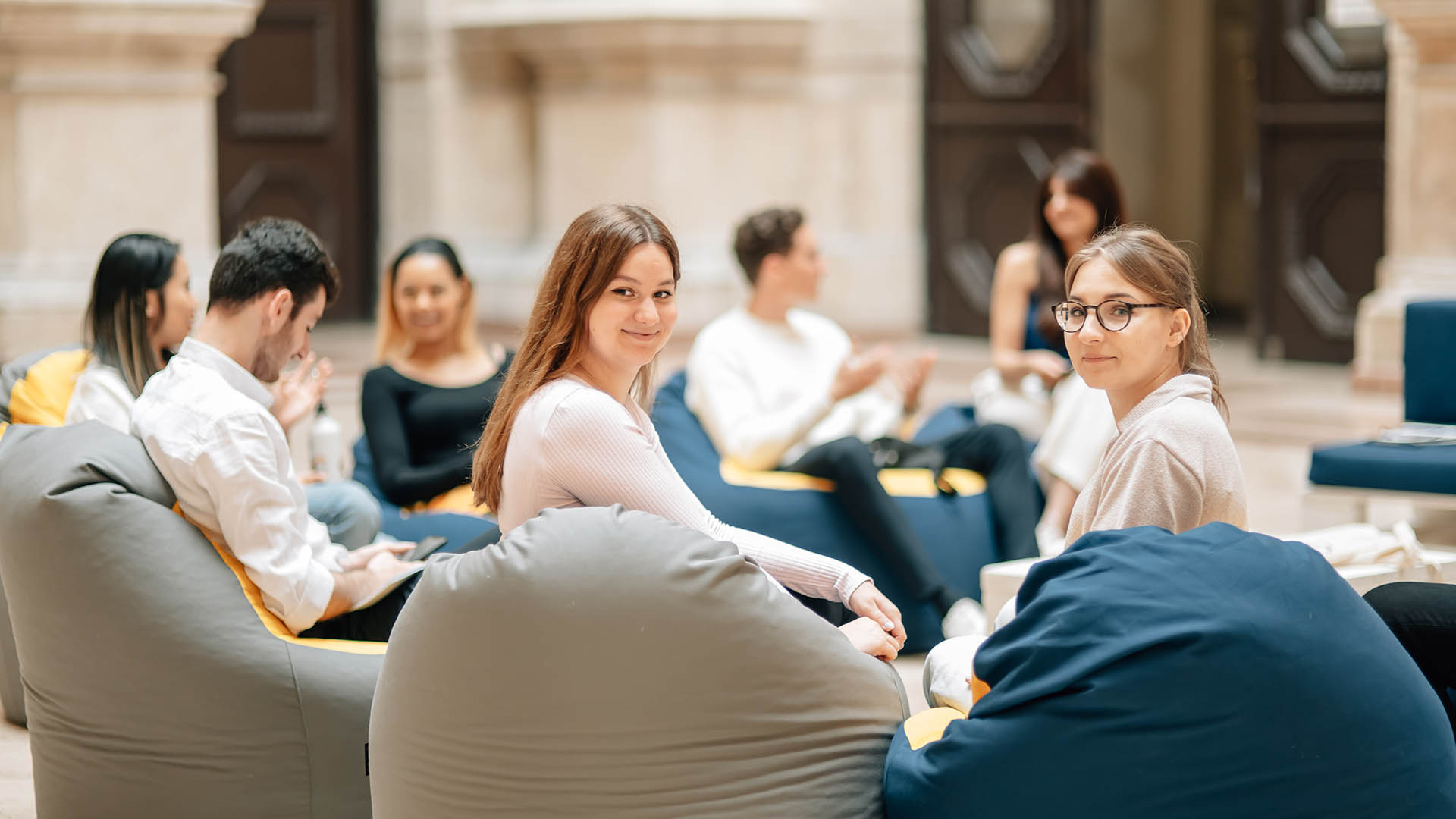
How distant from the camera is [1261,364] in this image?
9.80 m

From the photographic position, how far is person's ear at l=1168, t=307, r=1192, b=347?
9.16ft

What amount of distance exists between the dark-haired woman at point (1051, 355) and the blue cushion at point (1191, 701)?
248cm

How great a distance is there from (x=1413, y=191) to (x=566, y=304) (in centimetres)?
691

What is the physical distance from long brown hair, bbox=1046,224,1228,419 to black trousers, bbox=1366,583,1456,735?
526 mm

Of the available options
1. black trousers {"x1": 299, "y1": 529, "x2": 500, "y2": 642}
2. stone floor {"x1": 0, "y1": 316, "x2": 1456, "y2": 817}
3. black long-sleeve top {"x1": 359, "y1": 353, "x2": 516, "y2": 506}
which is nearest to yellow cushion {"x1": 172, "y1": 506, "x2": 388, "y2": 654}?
black trousers {"x1": 299, "y1": 529, "x2": 500, "y2": 642}

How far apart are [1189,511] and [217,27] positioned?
6875mm

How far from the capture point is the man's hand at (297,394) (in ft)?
12.3

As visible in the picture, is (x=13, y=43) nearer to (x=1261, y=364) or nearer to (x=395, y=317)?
A: (x=395, y=317)

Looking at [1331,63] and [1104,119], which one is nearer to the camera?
[1331,63]

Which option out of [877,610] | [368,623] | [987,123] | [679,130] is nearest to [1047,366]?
[368,623]

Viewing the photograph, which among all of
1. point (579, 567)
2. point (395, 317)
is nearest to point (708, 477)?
point (395, 317)

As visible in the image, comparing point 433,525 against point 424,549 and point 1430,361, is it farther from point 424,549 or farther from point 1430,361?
point 1430,361

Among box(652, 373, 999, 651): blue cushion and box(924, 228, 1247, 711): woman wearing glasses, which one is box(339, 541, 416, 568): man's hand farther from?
box(652, 373, 999, 651): blue cushion

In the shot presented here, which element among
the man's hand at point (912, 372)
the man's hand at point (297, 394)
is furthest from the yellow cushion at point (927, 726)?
the man's hand at point (912, 372)
